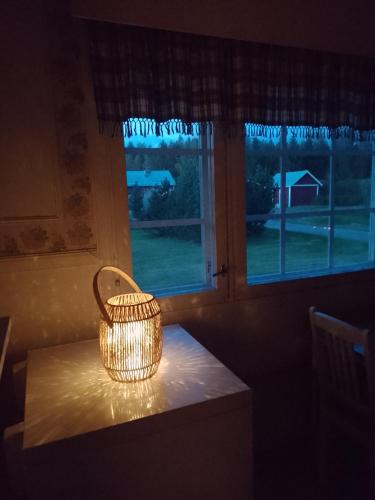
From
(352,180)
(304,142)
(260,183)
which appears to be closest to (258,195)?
(260,183)

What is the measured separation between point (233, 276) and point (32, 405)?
3.35 feet

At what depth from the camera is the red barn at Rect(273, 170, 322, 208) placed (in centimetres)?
183

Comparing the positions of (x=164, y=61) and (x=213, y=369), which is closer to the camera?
(x=213, y=369)

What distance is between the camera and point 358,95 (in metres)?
1.77

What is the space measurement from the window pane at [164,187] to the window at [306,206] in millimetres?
287

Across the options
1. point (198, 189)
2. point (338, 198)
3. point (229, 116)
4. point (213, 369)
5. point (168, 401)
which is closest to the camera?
point (168, 401)

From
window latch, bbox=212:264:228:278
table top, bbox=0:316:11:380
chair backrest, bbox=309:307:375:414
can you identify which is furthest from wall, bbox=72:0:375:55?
chair backrest, bbox=309:307:375:414

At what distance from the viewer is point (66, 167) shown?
1.37 metres

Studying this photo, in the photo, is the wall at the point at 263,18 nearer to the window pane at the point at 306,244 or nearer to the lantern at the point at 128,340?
the window pane at the point at 306,244

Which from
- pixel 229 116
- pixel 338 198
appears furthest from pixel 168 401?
pixel 338 198

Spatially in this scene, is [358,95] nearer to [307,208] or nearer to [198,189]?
[307,208]

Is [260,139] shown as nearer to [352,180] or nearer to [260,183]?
[260,183]

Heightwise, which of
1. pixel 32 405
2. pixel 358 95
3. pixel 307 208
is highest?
pixel 358 95

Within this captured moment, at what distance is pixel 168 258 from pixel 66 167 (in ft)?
1.99
